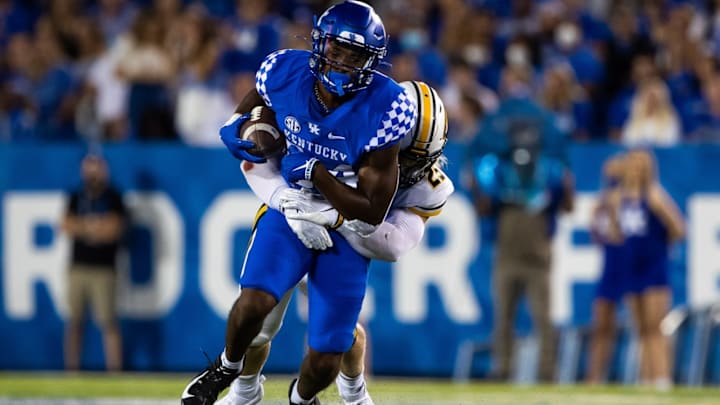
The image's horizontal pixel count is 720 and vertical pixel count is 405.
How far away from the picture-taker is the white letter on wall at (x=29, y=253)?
12.2 meters

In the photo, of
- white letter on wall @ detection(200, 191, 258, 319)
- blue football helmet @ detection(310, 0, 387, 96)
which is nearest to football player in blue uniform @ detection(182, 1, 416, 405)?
blue football helmet @ detection(310, 0, 387, 96)

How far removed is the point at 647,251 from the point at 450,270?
1659mm

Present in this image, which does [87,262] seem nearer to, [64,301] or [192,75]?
[64,301]

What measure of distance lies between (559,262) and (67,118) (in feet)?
14.6

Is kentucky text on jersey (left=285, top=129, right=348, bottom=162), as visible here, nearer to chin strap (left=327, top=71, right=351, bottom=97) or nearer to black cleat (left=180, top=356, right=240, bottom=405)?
chin strap (left=327, top=71, right=351, bottom=97)

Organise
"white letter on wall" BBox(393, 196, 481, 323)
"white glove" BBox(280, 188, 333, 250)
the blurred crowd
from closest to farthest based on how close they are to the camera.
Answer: "white glove" BBox(280, 188, 333, 250) < "white letter on wall" BBox(393, 196, 481, 323) < the blurred crowd

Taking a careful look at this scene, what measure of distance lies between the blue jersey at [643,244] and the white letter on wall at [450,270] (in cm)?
132

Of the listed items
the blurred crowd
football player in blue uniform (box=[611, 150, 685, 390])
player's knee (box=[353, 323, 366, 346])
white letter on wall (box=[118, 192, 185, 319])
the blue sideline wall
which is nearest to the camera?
player's knee (box=[353, 323, 366, 346])

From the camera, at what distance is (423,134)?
6133 millimetres

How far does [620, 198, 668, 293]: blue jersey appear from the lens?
11.0m

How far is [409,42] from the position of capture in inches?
506

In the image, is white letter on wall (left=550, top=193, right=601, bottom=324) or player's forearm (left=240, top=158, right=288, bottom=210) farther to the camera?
white letter on wall (left=550, top=193, right=601, bottom=324)

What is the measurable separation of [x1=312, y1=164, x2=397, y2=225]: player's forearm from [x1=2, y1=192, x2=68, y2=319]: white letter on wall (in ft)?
21.8

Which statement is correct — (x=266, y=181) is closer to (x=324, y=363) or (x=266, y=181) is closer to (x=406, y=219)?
(x=406, y=219)
